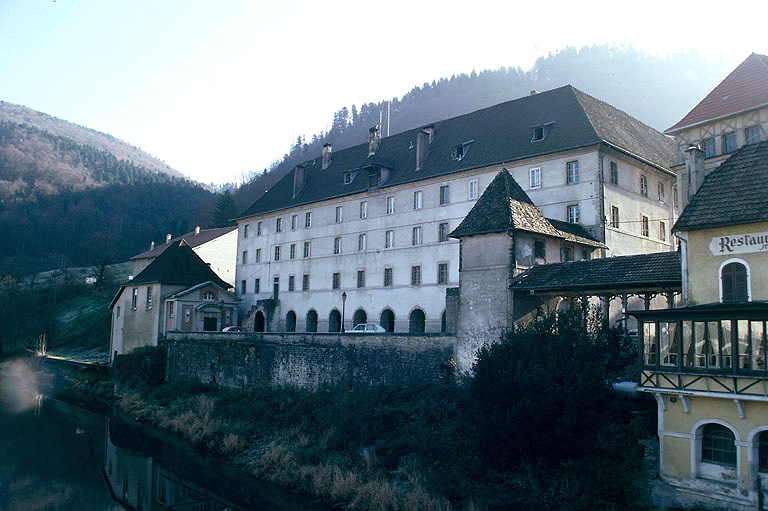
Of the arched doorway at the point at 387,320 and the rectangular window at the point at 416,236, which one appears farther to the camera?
the arched doorway at the point at 387,320

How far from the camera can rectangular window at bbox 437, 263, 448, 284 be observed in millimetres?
36219

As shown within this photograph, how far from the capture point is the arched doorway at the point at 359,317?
135ft

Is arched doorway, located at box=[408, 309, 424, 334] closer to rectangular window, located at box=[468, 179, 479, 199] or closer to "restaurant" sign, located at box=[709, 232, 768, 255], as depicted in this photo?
rectangular window, located at box=[468, 179, 479, 199]

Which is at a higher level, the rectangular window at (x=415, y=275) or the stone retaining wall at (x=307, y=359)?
the rectangular window at (x=415, y=275)

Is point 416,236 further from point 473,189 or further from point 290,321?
point 290,321

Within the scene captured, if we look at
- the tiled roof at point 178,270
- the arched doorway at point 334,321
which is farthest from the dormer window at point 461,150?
the tiled roof at point 178,270

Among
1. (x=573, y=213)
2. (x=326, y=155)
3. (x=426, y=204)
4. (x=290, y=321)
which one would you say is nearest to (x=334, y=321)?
(x=290, y=321)

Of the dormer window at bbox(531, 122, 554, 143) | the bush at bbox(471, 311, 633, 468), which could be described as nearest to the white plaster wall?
the dormer window at bbox(531, 122, 554, 143)

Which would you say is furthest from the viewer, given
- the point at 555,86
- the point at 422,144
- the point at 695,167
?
the point at 555,86

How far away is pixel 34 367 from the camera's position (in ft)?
175

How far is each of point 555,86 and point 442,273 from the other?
108229mm

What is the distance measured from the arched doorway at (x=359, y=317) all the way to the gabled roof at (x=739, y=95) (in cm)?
2146

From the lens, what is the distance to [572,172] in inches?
1261

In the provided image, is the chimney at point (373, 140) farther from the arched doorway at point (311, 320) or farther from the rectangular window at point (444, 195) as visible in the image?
the arched doorway at point (311, 320)
